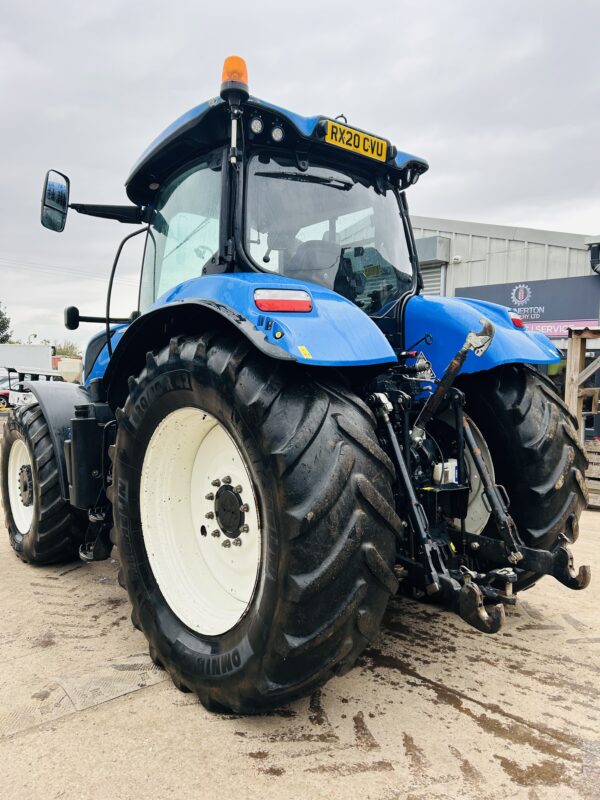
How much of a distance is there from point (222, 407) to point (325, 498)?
0.52m

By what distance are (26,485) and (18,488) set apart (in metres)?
0.39

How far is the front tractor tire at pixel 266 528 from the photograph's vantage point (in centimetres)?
183

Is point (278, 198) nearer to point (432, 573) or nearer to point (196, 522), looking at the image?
point (196, 522)

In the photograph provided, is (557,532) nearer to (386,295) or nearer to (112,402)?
(386,295)

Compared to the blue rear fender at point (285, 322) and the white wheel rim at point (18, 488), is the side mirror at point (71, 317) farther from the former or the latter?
the blue rear fender at point (285, 322)

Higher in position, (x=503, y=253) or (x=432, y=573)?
(x=503, y=253)

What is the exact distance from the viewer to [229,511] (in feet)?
7.68

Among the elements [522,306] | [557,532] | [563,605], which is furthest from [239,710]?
[522,306]

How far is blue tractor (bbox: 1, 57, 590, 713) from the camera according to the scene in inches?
73.7

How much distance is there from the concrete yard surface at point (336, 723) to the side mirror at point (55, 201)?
7.18 ft

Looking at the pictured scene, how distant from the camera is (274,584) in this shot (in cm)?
187

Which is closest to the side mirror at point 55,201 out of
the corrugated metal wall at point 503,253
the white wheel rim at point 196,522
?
the white wheel rim at point 196,522

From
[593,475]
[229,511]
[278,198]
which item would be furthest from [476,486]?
[593,475]

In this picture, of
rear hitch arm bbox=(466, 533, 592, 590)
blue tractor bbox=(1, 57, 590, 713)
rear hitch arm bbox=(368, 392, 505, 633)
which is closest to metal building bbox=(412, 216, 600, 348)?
blue tractor bbox=(1, 57, 590, 713)
